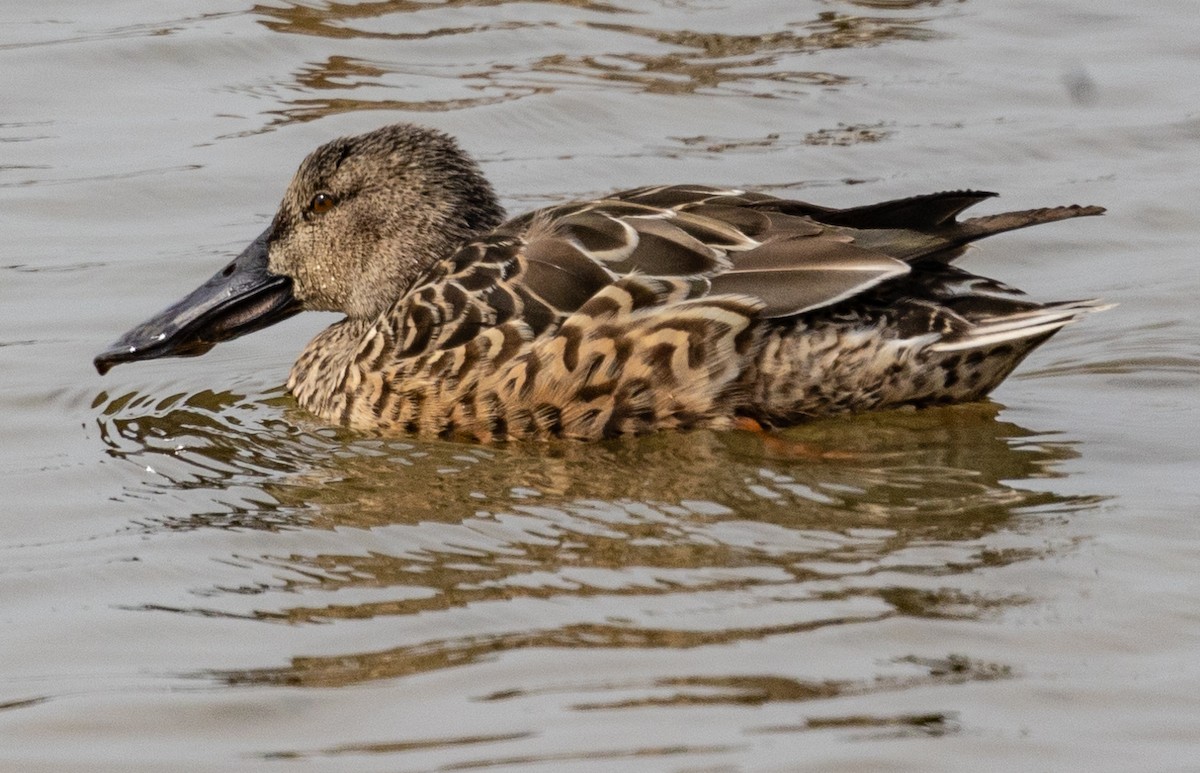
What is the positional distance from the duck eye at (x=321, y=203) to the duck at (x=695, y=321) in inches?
30.8

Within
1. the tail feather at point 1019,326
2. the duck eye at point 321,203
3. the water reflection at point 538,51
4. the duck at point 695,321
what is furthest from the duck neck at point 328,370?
the water reflection at point 538,51

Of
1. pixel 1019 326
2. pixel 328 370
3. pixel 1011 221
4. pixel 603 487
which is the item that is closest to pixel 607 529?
pixel 603 487

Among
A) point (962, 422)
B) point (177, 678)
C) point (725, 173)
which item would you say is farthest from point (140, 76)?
point (177, 678)

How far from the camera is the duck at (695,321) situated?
690cm

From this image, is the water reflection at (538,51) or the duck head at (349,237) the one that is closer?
the duck head at (349,237)

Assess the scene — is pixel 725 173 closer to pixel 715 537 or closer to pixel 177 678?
pixel 715 537

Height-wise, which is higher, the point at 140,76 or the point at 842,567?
the point at 140,76

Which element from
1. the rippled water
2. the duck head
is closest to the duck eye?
the duck head

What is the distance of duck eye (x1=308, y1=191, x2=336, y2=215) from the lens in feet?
26.8

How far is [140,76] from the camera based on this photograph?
11812 mm

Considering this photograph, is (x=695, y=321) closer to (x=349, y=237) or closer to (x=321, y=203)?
(x=349, y=237)

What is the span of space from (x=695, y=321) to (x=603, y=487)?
70 centimetres

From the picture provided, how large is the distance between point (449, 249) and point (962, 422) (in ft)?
7.04

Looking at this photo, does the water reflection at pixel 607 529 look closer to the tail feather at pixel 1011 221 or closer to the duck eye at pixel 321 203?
the tail feather at pixel 1011 221
